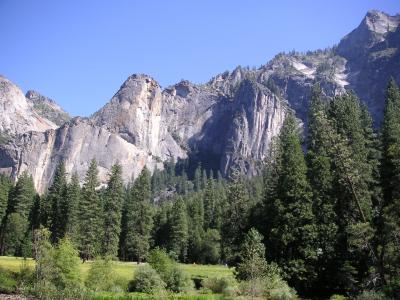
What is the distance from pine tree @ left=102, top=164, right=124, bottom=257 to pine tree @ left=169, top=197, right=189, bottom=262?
48.7 feet

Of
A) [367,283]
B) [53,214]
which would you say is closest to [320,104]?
[367,283]

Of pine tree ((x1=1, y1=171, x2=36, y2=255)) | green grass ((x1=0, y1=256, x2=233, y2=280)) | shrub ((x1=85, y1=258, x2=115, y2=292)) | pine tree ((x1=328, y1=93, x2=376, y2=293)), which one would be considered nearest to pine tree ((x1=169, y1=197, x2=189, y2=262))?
green grass ((x1=0, y1=256, x2=233, y2=280))

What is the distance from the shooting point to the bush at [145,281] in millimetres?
39606

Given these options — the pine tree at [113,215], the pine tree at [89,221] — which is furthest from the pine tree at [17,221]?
the pine tree at [113,215]

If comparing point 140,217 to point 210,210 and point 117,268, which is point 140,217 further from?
point 210,210

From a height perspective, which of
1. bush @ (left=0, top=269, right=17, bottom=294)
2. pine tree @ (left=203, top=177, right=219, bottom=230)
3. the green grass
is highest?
pine tree @ (left=203, top=177, right=219, bottom=230)

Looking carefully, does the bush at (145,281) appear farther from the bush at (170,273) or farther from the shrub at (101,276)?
the shrub at (101,276)

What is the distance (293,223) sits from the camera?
44.4m

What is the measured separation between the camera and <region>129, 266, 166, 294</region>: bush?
130 feet

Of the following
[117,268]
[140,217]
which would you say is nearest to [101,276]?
[117,268]

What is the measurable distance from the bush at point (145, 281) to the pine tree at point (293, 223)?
39.0ft

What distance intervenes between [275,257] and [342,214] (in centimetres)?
795

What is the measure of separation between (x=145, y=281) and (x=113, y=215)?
122 feet

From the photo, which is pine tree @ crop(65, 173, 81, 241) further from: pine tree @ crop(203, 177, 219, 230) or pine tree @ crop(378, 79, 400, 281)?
pine tree @ crop(378, 79, 400, 281)
